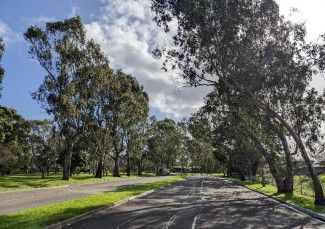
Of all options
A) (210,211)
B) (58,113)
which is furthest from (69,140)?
(210,211)

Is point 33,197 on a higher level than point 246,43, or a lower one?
lower

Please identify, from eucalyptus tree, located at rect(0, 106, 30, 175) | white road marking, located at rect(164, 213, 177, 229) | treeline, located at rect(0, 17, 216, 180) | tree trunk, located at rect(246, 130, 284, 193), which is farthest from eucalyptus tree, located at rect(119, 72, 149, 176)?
white road marking, located at rect(164, 213, 177, 229)

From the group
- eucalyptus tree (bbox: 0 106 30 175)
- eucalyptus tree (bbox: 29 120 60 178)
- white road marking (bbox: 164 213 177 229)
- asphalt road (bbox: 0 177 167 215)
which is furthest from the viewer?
eucalyptus tree (bbox: 29 120 60 178)

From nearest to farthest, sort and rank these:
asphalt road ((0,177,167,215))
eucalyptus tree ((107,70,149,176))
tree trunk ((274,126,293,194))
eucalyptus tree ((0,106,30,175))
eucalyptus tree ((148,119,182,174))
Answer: asphalt road ((0,177,167,215)) → tree trunk ((274,126,293,194)) → eucalyptus tree ((0,106,30,175)) → eucalyptus tree ((107,70,149,176)) → eucalyptus tree ((148,119,182,174))

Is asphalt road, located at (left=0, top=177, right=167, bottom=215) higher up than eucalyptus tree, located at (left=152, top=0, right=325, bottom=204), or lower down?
lower down

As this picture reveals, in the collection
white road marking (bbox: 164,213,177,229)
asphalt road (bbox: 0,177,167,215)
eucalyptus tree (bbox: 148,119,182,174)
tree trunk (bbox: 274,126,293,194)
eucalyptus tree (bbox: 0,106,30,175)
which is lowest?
white road marking (bbox: 164,213,177,229)

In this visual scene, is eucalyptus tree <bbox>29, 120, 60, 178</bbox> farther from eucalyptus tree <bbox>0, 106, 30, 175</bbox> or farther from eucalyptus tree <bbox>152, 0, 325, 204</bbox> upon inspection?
eucalyptus tree <bbox>152, 0, 325, 204</bbox>

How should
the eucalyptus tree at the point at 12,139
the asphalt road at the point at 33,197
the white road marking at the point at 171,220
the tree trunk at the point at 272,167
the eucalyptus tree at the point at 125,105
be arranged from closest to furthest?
1. the white road marking at the point at 171,220
2. the asphalt road at the point at 33,197
3. the tree trunk at the point at 272,167
4. the eucalyptus tree at the point at 12,139
5. the eucalyptus tree at the point at 125,105

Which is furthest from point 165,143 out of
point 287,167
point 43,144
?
point 287,167

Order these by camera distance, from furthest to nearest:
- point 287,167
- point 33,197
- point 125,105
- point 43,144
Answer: point 43,144, point 125,105, point 287,167, point 33,197

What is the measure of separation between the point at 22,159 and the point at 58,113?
35.3 metres

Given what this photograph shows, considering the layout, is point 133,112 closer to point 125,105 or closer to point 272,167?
point 125,105

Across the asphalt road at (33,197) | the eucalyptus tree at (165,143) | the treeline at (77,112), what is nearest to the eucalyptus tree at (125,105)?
the treeline at (77,112)

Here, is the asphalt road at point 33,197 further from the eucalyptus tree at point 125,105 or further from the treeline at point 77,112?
the eucalyptus tree at point 125,105
